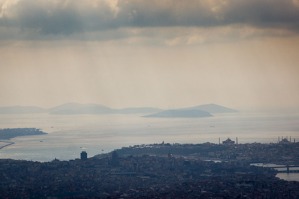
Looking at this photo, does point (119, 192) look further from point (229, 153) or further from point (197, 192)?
point (229, 153)

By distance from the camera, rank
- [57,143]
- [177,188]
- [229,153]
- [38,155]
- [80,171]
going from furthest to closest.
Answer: [57,143]
[38,155]
[229,153]
[80,171]
[177,188]

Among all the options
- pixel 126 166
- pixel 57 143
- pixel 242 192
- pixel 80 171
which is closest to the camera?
pixel 242 192

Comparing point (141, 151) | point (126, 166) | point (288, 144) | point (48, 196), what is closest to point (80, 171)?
point (126, 166)

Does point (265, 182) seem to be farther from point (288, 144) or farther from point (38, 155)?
point (38, 155)

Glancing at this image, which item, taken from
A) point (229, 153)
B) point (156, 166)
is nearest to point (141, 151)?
point (229, 153)

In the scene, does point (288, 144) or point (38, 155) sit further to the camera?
point (38, 155)

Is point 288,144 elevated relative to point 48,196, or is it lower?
elevated
